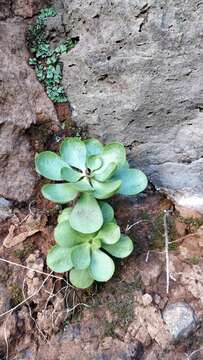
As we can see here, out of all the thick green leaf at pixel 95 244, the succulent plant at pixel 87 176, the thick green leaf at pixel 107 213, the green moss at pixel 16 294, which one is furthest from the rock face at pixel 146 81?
the green moss at pixel 16 294

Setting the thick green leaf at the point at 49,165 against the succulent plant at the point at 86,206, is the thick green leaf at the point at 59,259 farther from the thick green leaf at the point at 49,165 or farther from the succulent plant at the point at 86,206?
the thick green leaf at the point at 49,165

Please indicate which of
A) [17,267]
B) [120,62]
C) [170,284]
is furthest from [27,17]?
[170,284]

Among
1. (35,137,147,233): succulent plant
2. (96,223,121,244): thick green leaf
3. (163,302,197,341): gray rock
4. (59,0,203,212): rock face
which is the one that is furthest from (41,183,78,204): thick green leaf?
(163,302,197,341): gray rock

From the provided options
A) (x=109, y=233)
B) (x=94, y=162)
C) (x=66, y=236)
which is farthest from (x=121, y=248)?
(x=94, y=162)

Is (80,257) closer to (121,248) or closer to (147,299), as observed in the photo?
(121,248)

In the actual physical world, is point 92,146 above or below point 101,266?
above

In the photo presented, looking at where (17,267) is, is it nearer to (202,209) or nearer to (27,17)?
(202,209)
